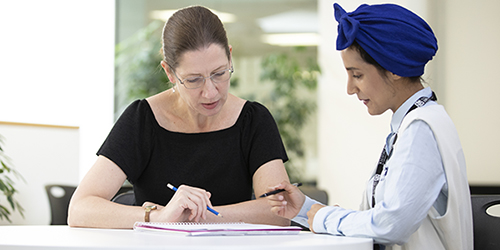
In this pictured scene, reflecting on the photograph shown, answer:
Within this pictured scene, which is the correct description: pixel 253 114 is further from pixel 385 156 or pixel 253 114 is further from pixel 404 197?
pixel 404 197

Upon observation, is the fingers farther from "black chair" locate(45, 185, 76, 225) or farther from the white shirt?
"black chair" locate(45, 185, 76, 225)

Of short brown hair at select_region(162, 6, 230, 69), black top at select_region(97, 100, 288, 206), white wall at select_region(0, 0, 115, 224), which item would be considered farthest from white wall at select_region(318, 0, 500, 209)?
white wall at select_region(0, 0, 115, 224)

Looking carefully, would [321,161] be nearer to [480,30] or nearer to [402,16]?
[480,30]

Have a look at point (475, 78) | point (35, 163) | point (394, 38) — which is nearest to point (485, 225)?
point (394, 38)

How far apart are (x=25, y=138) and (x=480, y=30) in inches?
131

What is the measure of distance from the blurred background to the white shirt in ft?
5.02

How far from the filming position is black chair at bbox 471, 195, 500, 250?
1.34 meters

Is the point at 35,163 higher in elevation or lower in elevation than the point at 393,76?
lower

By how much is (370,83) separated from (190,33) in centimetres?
62

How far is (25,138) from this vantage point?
3.50m

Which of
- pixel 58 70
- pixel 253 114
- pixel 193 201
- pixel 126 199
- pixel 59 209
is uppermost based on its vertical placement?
pixel 58 70

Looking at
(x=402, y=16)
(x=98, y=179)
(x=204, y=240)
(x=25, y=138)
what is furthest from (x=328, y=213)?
(x=25, y=138)

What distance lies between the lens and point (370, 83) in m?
1.31

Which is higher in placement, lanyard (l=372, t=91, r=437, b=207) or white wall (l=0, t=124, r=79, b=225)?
lanyard (l=372, t=91, r=437, b=207)
